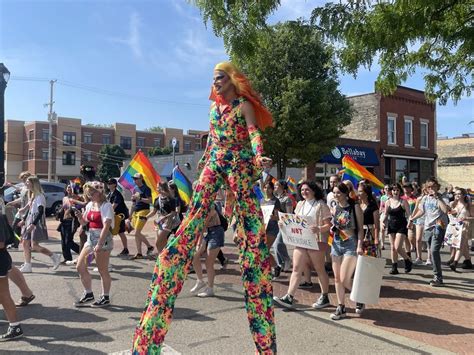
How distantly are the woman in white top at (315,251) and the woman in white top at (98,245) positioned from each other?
2.39m

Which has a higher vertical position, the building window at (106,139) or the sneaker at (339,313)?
the building window at (106,139)

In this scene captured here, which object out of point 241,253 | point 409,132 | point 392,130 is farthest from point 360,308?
point 409,132

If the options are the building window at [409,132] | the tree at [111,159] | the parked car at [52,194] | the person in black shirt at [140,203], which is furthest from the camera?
the tree at [111,159]

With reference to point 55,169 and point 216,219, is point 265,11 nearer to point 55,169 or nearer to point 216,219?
point 216,219

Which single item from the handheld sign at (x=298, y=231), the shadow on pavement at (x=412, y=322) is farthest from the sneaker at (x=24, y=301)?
the shadow on pavement at (x=412, y=322)

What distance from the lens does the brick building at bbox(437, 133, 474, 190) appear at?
133ft

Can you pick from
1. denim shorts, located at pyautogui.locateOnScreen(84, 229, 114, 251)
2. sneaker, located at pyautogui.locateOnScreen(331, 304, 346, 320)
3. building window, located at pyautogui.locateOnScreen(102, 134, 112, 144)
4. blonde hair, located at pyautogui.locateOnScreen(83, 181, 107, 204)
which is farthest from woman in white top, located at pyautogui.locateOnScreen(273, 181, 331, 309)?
building window, located at pyautogui.locateOnScreen(102, 134, 112, 144)

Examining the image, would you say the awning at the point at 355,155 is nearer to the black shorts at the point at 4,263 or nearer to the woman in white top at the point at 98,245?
the woman in white top at the point at 98,245

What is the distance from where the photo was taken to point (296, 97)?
18922mm

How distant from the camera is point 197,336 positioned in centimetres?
464

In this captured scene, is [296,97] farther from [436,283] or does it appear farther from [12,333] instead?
[12,333]

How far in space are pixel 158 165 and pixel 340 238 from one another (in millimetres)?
37230

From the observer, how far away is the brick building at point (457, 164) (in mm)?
40531

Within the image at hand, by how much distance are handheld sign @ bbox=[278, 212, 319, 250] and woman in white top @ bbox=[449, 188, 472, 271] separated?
16.7 ft
